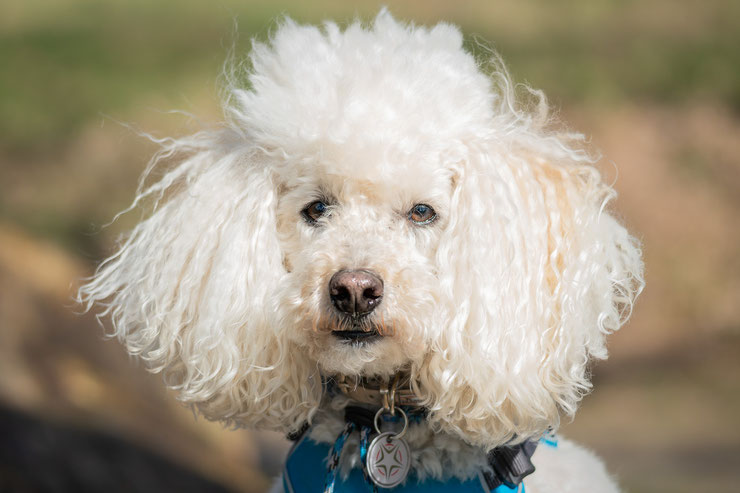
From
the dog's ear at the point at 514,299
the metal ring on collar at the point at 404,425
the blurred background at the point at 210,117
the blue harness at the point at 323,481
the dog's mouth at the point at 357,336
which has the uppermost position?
the blurred background at the point at 210,117

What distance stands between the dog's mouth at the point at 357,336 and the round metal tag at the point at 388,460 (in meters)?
0.21

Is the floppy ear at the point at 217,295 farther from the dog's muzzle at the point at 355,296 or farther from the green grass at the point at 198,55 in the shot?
the green grass at the point at 198,55

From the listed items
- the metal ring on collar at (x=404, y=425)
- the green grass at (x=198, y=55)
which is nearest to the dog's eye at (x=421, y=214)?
the metal ring on collar at (x=404, y=425)

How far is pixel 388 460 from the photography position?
1430 mm

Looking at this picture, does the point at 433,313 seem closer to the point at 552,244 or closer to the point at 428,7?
the point at 552,244

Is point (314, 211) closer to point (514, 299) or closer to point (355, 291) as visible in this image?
point (355, 291)

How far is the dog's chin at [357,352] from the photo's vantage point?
1336 millimetres

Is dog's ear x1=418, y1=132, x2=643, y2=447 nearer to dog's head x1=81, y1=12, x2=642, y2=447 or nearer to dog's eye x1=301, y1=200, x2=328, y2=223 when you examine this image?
dog's head x1=81, y1=12, x2=642, y2=447

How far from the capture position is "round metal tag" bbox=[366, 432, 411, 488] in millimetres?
1417

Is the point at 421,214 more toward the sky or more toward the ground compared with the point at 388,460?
more toward the sky

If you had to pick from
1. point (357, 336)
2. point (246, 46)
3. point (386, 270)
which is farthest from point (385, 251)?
point (246, 46)

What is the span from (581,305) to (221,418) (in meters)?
0.70

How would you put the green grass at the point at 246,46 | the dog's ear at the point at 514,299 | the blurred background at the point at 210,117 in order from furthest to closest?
the green grass at the point at 246,46
the blurred background at the point at 210,117
the dog's ear at the point at 514,299

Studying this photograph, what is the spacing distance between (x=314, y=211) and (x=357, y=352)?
0.94 ft
